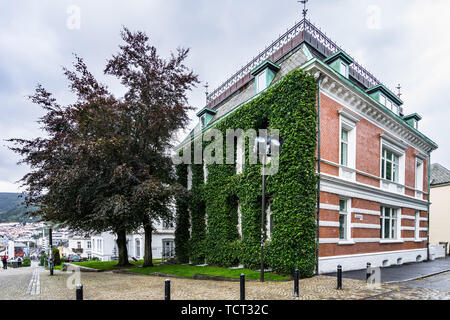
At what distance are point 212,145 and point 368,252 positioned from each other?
1083 centimetres

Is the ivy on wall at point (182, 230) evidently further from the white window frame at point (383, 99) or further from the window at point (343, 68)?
the white window frame at point (383, 99)

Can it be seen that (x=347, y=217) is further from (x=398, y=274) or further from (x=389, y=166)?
(x=389, y=166)

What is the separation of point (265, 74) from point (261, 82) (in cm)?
48

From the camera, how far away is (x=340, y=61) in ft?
47.6

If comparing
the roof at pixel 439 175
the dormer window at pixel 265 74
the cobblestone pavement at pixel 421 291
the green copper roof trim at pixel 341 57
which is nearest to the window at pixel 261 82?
the dormer window at pixel 265 74

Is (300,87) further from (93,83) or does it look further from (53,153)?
(53,153)

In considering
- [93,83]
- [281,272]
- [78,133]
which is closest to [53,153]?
A: [78,133]

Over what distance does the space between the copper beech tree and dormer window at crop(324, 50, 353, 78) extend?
875 centimetres

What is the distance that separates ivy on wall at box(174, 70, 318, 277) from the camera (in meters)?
11.6

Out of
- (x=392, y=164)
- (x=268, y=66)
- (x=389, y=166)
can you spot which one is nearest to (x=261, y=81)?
(x=268, y=66)

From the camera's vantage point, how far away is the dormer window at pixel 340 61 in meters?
14.4
